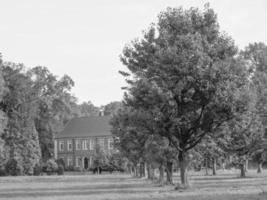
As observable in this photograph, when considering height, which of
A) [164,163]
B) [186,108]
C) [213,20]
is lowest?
[164,163]

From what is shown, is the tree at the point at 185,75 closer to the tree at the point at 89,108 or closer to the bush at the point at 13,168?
the bush at the point at 13,168

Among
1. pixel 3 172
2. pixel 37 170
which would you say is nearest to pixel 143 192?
pixel 3 172

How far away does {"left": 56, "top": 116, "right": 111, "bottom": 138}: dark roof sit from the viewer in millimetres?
111000

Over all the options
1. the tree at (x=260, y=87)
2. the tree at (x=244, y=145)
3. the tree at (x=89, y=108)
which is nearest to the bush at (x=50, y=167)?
the tree at (x=260, y=87)

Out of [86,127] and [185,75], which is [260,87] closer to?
[185,75]

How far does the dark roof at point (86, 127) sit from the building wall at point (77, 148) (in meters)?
0.83

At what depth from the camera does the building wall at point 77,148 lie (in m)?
110

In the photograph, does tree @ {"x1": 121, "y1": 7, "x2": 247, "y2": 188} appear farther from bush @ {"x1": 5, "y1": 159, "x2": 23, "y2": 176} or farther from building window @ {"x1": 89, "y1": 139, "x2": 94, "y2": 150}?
building window @ {"x1": 89, "y1": 139, "x2": 94, "y2": 150}

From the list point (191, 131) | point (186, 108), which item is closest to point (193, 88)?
point (186, 108)

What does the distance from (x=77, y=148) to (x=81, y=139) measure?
191 centimetres

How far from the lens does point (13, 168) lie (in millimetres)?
82750

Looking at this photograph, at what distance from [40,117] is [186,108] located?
69.1m

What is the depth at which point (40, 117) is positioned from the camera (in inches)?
3878

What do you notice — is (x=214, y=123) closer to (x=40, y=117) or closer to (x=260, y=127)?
(x=260, y=127)
